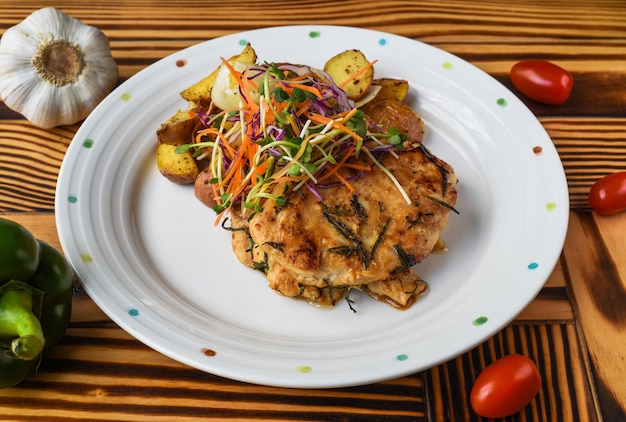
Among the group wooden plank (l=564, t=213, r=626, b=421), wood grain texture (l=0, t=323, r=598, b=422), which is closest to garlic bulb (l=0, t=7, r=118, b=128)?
wood grain texture (l=0, t=323, r=598, b=422)

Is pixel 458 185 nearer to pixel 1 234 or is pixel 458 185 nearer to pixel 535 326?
pixel 535 326

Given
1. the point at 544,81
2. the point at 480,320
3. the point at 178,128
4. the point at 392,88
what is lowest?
the point at 480,320

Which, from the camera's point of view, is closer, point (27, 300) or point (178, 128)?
point (27, 300)

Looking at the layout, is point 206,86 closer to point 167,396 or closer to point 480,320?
point 167,396

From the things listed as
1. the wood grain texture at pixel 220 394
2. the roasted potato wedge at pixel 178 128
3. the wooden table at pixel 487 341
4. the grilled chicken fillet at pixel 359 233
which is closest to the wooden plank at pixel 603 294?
the wooden table at pixel 487 341

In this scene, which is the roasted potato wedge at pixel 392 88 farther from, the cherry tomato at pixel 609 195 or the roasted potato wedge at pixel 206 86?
the cherry tomato at pixel 609 195

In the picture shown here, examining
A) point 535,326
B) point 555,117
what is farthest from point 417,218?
point 555,117

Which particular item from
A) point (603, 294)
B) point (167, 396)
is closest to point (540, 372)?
point (603, 294)
